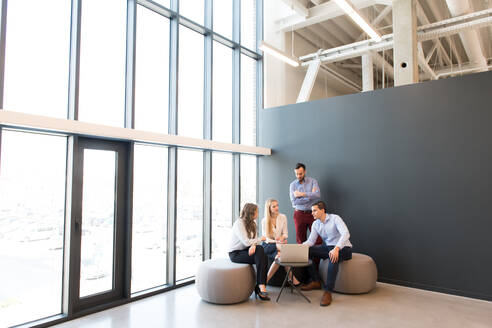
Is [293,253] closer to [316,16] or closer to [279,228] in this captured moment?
[279,228]

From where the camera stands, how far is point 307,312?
3.80 m

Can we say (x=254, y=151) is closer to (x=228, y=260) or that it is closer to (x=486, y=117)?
(x=228, y=260)

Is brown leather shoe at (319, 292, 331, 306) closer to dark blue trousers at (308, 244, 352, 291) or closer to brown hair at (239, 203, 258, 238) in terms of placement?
dark blue trousers at (308, 244, 352, 291)

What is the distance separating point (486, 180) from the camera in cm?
416

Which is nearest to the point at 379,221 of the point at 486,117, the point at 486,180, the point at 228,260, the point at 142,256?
the point at 486,180

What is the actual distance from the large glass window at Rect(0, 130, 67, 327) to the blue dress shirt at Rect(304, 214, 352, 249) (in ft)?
10.2

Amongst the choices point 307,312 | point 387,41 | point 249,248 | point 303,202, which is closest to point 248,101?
point 303,202

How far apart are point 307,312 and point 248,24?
5.52 m

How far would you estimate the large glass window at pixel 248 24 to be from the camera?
268 inches

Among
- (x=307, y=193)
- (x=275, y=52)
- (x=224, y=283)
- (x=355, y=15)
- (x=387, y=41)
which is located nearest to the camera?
(x=224, y=283)

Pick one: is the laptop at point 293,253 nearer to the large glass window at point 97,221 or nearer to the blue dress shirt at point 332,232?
the blue dress shirt at point 332,232

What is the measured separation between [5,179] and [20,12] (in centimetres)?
178

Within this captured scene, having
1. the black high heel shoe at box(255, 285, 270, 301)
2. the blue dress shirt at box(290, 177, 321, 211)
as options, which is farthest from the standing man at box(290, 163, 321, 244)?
the black high heel shoe at box(255, 285, 270, 301)

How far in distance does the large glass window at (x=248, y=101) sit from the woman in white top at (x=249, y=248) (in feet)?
8.16
